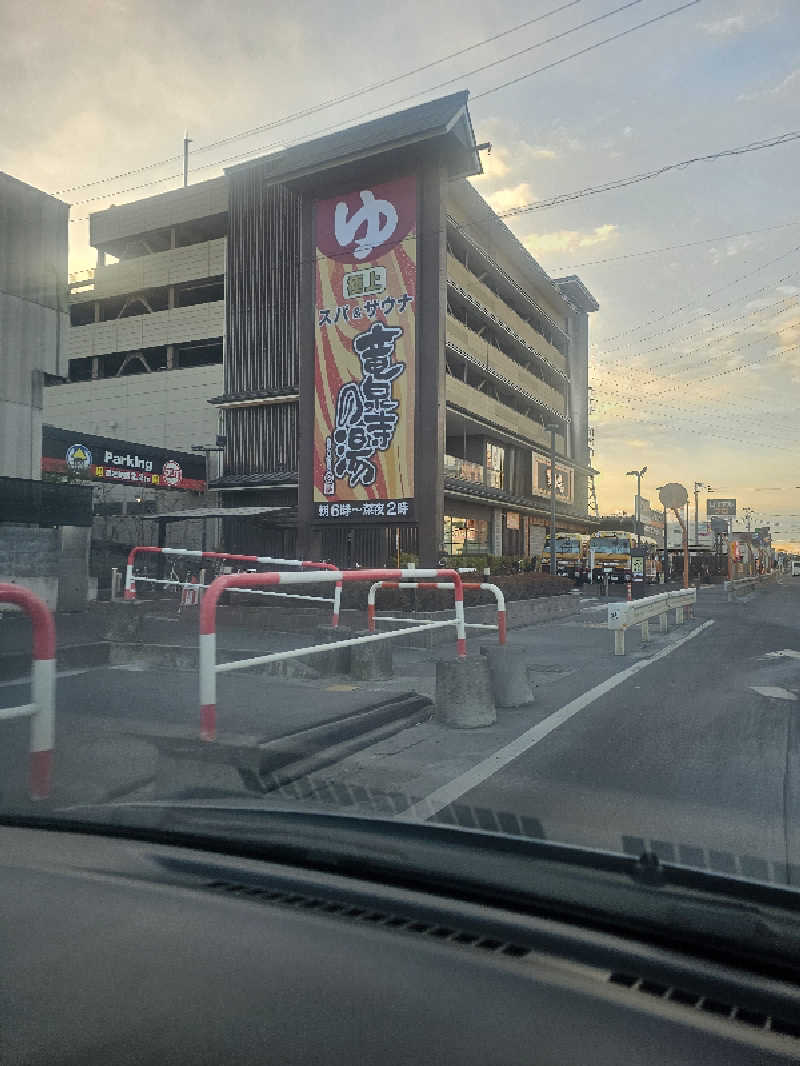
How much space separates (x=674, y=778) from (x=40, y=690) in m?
3.86

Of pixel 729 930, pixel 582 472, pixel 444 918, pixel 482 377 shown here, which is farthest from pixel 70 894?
pixel 582 472

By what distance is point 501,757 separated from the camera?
5.71 m

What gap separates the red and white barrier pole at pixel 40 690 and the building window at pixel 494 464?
109 feet

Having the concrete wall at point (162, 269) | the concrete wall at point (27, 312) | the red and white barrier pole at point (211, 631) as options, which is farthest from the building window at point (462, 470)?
the red and white barrier pole at point (211, 631)

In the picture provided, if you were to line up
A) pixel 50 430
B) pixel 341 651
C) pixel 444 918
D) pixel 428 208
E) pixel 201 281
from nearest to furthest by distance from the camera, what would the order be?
pixel 444 918, pixel 341 651, pixel 50 430, pixel 428 208, pixel 201 281

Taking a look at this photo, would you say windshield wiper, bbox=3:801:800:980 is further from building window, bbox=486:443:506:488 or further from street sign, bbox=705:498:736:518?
street sign, bbox=705:498:736:518

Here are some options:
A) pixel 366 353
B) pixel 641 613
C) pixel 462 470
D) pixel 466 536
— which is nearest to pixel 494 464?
pixel 466 536

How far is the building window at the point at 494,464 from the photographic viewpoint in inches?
1494

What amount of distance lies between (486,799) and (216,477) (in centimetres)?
3011

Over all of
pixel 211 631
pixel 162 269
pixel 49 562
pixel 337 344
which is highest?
pixel 162 269

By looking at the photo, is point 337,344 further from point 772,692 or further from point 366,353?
point 772,692

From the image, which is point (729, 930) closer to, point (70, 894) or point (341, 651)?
point (70, 894)

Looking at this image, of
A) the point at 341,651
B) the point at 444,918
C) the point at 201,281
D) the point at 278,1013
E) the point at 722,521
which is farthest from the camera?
the point at 722,521

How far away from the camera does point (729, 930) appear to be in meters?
1.72
